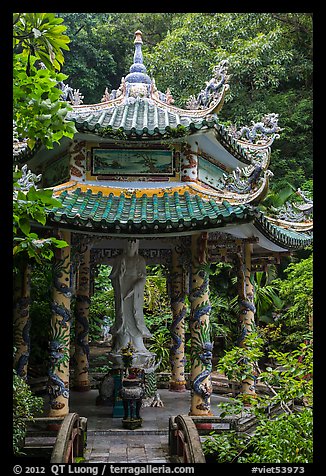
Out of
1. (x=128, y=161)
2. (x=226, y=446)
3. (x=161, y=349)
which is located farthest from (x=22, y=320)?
(x=161, y=349)

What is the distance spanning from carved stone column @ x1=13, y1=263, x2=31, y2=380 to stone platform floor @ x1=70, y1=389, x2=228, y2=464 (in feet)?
4.23

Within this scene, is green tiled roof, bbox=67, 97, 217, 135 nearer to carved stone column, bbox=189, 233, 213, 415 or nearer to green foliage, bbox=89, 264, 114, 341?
carved stone column, bbox=189, 233, 213, 415

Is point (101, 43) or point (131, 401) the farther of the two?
point (101, 43)

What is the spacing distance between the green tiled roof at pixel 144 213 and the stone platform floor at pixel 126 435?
9.96 feet

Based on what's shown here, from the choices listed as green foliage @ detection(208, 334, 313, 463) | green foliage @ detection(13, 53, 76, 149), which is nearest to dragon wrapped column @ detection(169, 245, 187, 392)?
green foliage @ detection(208, 334, 313, 463)

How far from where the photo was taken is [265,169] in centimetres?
865

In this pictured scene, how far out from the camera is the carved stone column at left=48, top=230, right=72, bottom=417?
870 cm

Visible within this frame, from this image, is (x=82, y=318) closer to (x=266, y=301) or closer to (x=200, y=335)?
(x=200, y=335)

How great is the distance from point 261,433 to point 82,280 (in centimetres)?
712

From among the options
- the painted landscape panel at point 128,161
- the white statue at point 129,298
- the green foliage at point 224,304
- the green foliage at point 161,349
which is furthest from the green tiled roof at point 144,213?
the green foliage at point 224,304

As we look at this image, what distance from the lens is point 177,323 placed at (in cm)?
1257

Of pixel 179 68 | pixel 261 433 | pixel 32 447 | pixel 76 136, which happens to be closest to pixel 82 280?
pixel 76 136

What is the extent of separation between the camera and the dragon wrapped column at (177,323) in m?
12.5

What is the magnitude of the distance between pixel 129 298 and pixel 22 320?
6.39 ft
